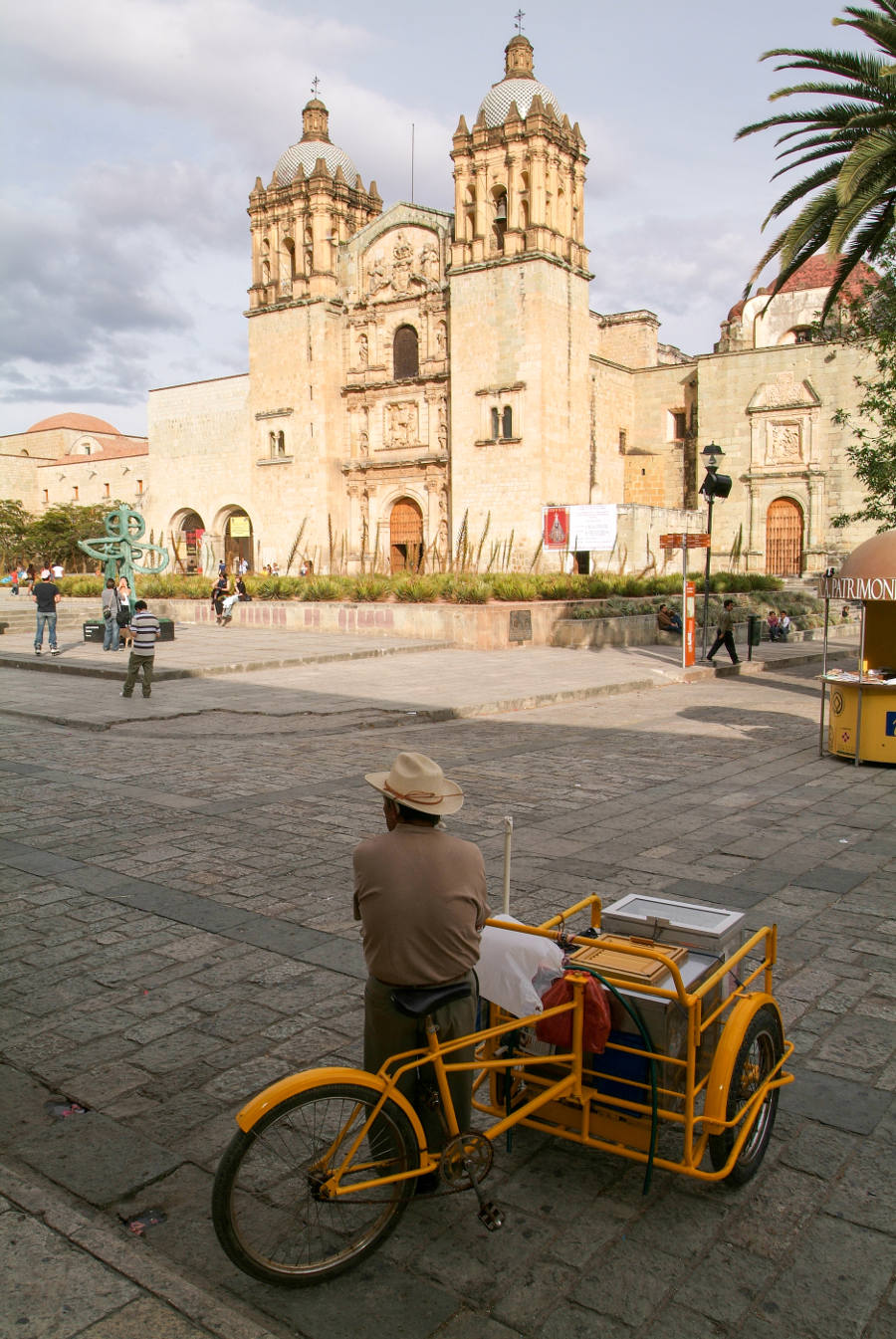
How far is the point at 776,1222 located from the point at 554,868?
132 inches

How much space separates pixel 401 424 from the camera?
123 feet

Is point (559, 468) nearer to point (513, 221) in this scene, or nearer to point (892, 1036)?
point (513, 221)

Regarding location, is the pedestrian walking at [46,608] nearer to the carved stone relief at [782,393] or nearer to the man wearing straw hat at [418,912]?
the man wearing straw hat at [418,912]

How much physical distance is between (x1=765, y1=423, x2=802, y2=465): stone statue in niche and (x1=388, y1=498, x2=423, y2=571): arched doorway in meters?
13.1

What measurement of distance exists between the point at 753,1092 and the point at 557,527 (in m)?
29.7

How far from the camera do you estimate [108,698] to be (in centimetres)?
1390

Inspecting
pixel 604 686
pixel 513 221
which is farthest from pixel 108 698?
pixel 513 221

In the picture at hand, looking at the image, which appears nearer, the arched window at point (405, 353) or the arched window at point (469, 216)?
the arched window at point (469, 216)

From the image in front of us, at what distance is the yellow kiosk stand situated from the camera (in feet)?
31.1

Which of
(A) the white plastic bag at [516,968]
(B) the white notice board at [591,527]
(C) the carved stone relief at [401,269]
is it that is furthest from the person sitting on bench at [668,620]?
(A) the white plastic bag at [516,968]

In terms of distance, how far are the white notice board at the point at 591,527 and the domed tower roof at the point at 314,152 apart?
18.3m

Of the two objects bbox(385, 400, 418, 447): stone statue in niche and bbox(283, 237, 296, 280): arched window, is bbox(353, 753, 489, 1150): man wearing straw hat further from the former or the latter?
bbox(283, 237, 296, 280): arched window

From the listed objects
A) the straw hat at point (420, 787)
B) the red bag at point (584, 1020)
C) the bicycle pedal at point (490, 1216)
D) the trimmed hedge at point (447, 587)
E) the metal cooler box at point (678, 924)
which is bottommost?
the bicycle pedal at point (490, 1216)

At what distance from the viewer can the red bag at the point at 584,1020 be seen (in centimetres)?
297
